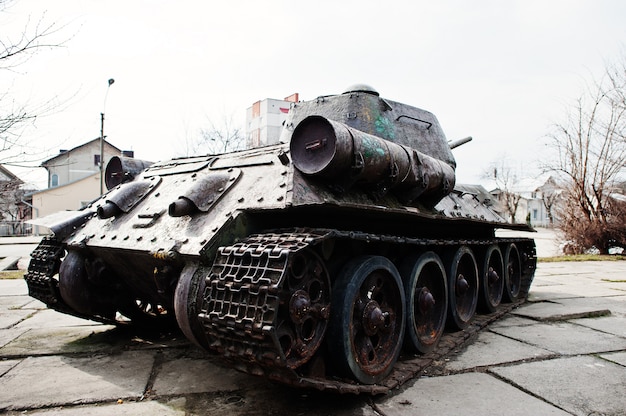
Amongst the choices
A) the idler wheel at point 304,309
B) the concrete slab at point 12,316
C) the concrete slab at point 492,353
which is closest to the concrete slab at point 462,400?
the concrete slab at point 492,353

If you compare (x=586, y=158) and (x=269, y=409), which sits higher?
(x=586, y=158)

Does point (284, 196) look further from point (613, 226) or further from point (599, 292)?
point (613, 226)

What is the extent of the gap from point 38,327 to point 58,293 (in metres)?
1.40

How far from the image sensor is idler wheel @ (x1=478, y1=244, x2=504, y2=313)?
680cm

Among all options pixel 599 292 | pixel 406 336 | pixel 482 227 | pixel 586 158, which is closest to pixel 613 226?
pixel 586 158

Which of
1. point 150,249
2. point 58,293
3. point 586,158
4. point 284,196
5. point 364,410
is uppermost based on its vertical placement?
point 586,158

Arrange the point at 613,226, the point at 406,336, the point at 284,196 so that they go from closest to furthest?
1. the point at 284,196
2. the point at 406,336
3. the point at 613,226

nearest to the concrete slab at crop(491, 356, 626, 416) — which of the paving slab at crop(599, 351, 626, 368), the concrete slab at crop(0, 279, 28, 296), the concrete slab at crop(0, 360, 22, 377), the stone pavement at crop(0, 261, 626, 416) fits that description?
the stone pavement at crop(0, 261, 626, 416)

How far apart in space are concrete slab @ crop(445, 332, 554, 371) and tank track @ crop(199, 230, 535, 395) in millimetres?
1500

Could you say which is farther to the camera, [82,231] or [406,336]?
[82,231]

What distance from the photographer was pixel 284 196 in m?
3.87

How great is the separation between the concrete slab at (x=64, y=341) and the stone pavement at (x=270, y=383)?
11mm

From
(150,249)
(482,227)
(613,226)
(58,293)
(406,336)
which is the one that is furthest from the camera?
(613,226)

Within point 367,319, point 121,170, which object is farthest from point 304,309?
point 121,170
